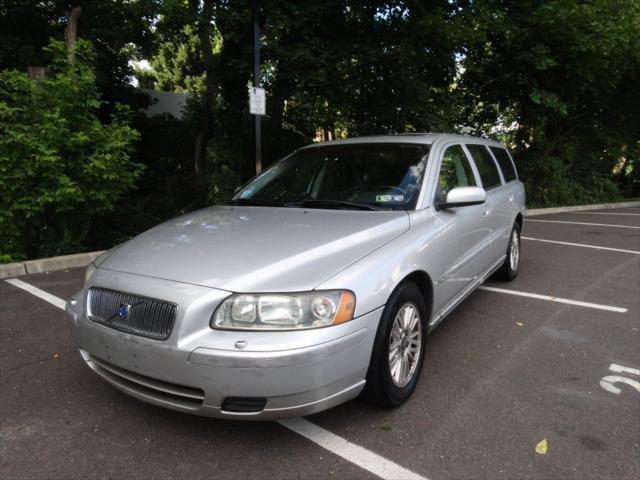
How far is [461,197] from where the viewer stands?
3.26 meters

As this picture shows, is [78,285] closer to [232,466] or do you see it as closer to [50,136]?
[50,136]

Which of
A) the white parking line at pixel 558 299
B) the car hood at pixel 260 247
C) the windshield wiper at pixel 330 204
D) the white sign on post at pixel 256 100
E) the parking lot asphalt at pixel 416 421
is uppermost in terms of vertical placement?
the white sign on post at pixel 256 100

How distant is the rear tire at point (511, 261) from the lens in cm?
→ 548

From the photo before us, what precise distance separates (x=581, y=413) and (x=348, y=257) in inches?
66.9

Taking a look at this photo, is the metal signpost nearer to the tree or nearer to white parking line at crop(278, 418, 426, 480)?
the tree

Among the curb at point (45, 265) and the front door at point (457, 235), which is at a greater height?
the front door at point (457, 235)

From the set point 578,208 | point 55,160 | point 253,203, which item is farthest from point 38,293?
point 578,208

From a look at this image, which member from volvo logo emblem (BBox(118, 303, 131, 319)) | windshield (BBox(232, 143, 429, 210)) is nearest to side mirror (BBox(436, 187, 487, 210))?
Result: windshield (BBox(232, 143, 429, 210))

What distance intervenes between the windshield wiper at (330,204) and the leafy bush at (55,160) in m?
3.69

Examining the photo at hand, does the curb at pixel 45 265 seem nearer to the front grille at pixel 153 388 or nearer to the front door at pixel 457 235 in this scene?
the front grille at pixel 153 388

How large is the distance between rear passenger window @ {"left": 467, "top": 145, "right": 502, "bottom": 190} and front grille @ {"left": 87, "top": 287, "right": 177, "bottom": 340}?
3.30m

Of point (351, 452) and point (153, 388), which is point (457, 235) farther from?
point (153, 388)

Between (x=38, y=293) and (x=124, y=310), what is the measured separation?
130 inches

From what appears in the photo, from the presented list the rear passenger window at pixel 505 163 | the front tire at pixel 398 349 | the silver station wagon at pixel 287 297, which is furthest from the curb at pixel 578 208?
the front tire at pixel 398 349
